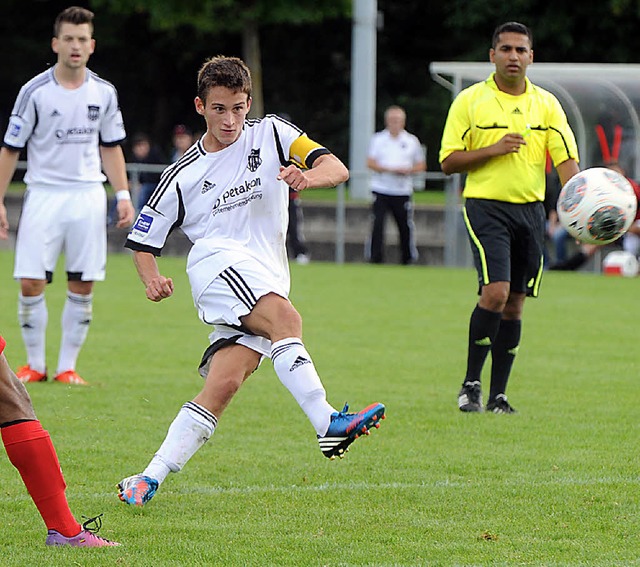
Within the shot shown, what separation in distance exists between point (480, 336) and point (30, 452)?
3.83 m

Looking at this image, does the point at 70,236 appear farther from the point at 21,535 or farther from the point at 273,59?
the point at 273,59

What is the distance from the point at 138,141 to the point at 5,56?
1355 cm

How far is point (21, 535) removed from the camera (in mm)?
5277

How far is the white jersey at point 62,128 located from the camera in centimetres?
903

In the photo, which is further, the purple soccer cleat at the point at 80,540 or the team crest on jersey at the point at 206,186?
the team crest on jersey at the point at 206,186

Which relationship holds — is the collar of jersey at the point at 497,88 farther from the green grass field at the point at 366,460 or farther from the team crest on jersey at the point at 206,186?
the team crest on jersey at the point at 206,186

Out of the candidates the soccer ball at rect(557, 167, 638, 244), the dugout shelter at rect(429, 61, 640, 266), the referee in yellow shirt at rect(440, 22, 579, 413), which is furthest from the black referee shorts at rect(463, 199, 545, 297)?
the dugout shelter at rect(429, 61, 640, 266)

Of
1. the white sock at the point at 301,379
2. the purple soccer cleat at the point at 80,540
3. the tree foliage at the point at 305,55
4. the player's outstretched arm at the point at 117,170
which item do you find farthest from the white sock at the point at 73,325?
the tree foliage at the point at 305,55

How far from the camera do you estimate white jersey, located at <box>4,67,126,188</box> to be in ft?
29.6

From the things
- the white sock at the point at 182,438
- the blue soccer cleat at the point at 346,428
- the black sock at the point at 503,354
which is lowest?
the black sock at the point at 503,354

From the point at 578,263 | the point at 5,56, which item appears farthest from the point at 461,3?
the point at 578,263

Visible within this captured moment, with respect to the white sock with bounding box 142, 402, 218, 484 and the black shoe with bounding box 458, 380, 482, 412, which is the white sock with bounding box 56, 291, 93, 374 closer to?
the black shoe with bounding box 458, 380, 482, 412

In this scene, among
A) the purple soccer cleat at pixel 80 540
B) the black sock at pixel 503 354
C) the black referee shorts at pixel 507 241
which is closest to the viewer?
the purple soccer cleat at pixel 80 540

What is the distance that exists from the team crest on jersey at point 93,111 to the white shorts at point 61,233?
1.51 feet
